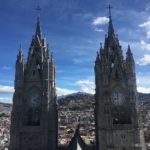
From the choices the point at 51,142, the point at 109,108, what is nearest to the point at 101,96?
the point at 109,108

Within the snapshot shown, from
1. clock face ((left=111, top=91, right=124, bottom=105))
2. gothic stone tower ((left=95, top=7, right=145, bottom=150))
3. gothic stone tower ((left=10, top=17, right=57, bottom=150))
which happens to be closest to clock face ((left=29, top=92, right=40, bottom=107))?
gothic stone tower ((left=10, top=17, right=57, bottom=150))

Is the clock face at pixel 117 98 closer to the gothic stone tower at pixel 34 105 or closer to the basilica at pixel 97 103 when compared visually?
the basilica at pixel 97 103

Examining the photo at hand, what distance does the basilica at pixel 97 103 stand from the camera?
5266 cm

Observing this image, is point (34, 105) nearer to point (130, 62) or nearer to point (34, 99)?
point (34, 99)

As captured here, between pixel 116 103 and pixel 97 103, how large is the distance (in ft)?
9.64

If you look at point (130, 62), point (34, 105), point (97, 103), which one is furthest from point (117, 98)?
point (34, 105)

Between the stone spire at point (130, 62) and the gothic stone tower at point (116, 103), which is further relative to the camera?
the stone spire at point (130, 62)

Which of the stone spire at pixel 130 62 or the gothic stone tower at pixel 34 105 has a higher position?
the stone spire at pixel 130 62

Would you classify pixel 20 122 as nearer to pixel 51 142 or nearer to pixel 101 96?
pixel 51 142

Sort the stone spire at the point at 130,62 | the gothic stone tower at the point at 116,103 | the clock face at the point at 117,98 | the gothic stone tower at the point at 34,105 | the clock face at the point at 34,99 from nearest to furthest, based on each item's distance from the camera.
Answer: the gothic stone tower at the point at 116,103 < the clock face at the point at 117,98 < the stone spire at the point at 130,62 < the gothic stone tower at the point at 34,105 < the clock face at the point at 34,99

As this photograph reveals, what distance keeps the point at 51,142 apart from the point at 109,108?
33.8 ft

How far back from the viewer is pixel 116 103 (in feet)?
177

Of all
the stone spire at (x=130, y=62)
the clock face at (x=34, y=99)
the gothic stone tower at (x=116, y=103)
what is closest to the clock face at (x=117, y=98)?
the gothic stone tower at (x=116, y=103)

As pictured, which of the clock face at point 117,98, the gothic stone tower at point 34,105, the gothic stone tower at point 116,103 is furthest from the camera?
the gothic stone tower at point 34,105
